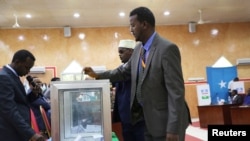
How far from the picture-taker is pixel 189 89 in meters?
11.8

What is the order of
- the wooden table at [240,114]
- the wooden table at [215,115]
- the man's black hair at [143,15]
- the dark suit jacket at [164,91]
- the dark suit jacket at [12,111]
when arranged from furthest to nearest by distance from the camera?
the wooden table at [215,115]
the wooden table at [240,114]
the dark suit jacket at [12,111]
the man's black hair at [143,15]
the dark suit jacket at [164,91]

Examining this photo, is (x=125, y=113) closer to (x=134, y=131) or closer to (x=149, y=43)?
(x=134, y=131)

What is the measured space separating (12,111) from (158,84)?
1.16 metres

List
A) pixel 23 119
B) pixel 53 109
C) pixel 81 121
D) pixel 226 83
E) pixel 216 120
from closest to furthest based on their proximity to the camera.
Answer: pixel 53 109, pixel 81 121, pixel 23 119, pixel 216 120, pixel 226 83

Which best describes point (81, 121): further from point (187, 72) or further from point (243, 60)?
point (243, 60)

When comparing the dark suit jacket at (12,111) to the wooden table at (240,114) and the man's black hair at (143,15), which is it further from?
the wooden table at (240,114)

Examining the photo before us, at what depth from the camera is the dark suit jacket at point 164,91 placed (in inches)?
75.9

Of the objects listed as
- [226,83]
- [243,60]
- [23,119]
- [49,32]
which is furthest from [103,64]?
[23,119]

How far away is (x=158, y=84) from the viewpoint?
2037 millimetres

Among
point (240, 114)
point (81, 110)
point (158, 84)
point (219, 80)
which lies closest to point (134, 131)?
point (81, 110)

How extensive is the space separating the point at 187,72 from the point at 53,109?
1046 cm

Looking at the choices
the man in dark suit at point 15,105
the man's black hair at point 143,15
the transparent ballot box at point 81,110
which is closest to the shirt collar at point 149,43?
the man's black hair at point 143,15

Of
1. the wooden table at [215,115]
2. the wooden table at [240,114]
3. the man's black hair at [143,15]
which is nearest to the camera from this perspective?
the man's black hair at [143,15]

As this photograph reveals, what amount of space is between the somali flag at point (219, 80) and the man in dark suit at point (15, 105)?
31.3 ft
